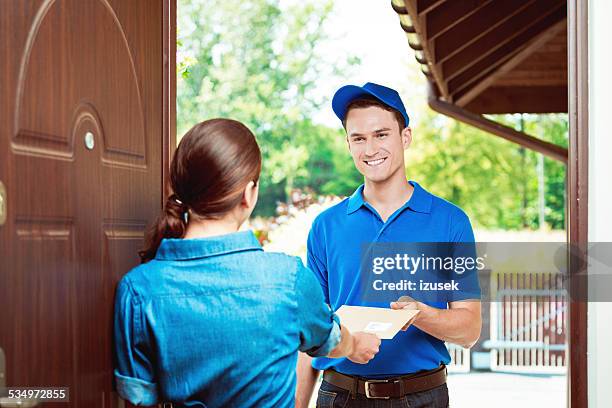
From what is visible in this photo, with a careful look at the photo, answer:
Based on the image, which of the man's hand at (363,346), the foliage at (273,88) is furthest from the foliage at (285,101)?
the man's hand at (363,346)

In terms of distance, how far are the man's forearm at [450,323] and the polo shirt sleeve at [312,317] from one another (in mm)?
663

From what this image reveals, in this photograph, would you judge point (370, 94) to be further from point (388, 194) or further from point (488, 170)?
point (488, 170)

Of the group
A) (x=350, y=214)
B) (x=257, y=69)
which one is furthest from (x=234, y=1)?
(x=350, y=214)

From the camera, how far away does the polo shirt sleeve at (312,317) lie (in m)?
1.81

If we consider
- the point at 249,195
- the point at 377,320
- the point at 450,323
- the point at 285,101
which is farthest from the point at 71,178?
the point at 285,101

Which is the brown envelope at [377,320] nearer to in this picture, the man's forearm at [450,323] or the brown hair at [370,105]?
the man's forearm at [450,323]

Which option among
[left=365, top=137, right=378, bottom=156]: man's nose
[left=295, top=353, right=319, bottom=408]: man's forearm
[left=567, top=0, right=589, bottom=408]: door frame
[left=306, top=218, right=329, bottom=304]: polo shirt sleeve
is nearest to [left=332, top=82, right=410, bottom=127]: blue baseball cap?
[left=365, top=137, right=378, bottom=156]: man's nose

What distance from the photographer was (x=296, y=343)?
1.83 m

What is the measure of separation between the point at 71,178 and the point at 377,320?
0.93 metres

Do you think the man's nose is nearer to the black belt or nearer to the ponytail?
the black belt

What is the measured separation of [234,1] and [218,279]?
85.9 feet

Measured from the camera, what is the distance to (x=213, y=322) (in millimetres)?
1737

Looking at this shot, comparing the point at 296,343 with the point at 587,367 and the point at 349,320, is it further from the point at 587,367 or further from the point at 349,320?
the point at 587,367

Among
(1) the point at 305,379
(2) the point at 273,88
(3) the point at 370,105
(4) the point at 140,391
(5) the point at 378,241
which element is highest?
(2) the point at 273,88
